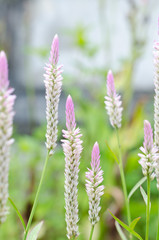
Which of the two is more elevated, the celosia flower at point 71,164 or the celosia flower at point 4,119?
the celosia flower at point 4,119

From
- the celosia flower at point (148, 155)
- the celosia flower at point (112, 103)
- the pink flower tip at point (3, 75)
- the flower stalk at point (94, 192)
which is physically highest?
the pink flower tip at point (3, 75)

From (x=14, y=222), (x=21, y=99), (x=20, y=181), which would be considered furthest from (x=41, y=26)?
(x=14, y=222)

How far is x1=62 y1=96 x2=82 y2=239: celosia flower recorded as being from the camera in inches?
14.8

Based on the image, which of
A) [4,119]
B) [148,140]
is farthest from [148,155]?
[4,119]

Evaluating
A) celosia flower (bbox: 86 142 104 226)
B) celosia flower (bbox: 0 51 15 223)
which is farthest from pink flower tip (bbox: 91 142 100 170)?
celosia flower (bbox: 0 51 15 223)

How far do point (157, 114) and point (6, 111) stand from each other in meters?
0.18

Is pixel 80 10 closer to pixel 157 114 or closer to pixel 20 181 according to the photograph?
pixel 20 181

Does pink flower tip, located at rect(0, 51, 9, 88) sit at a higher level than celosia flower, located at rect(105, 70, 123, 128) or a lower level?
higher

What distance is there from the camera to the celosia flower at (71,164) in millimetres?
375

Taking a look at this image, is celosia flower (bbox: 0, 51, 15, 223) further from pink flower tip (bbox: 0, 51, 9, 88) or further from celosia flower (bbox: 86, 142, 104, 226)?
celosia flower (bbox: 86, 142, 104, 226)

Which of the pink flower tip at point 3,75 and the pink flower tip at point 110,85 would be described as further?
the pink flower tip at point 110,85

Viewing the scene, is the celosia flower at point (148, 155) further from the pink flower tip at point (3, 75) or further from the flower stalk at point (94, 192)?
the pink flower tip at point (3, 75)

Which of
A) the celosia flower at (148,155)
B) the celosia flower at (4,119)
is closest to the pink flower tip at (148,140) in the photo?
the celosia flower at (148,155)

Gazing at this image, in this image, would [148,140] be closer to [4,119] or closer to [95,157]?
[95,157]
